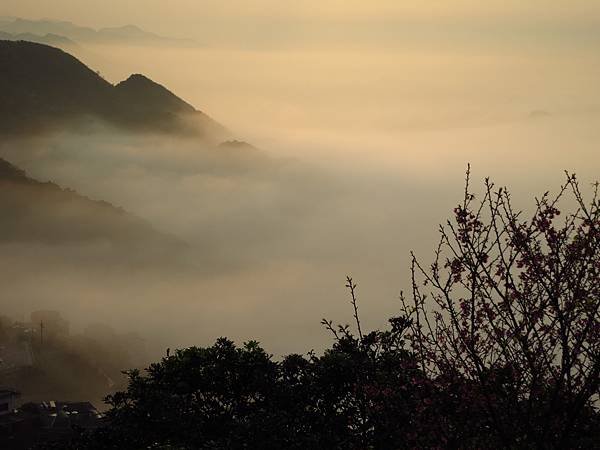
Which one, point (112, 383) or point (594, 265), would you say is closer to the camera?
point (594, 265)

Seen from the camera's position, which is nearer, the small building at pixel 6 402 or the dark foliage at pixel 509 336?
the dark foliage at pixel 509 336

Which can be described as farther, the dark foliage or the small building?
the small building

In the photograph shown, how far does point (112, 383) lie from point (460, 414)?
94539 mm

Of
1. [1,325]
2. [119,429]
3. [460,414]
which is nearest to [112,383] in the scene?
[1,325]

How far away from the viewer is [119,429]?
A: 15.2m

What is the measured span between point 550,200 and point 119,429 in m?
10.2

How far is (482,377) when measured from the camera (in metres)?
8.23

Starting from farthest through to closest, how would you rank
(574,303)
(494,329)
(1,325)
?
(1,325)
(494,329)
(574,303)

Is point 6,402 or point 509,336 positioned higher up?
point 509,336

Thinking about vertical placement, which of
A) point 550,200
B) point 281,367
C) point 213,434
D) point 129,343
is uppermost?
point 129,343

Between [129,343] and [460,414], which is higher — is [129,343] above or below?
above

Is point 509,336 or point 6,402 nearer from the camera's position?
point 509,336

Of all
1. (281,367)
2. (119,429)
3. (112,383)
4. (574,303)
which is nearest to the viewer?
(574,303)

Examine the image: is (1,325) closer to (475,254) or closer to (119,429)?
(119,429)
